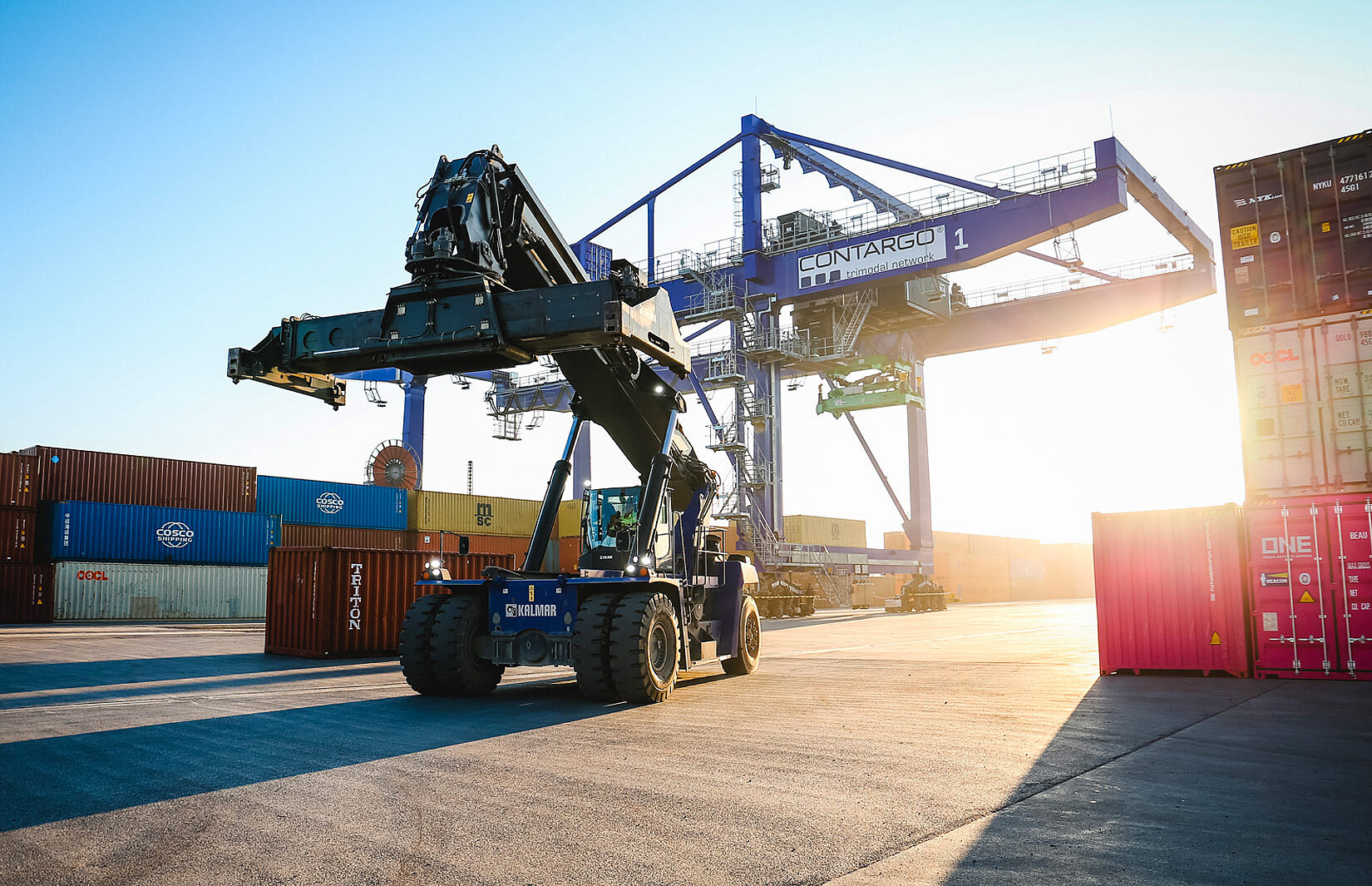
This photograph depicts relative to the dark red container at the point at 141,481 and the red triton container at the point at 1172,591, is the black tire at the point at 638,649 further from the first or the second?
the dark red container at the point at 141,481

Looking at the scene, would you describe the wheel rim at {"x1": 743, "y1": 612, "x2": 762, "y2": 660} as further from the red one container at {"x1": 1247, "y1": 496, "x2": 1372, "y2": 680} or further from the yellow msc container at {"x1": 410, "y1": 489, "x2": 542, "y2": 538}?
the yellow msc container at {"x1": 410, "y1": 489, "x2": 542, "y2": 538}

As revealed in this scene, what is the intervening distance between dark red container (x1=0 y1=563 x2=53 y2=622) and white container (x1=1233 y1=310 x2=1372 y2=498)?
125 ft

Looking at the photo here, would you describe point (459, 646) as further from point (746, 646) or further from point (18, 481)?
point (18, 481)

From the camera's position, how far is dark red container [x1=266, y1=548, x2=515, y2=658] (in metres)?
17.8

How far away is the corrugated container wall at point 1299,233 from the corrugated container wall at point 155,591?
37749mm

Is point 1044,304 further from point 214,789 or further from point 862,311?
point 214,789

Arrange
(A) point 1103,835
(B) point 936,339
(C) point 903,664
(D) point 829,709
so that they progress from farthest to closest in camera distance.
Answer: (B) point 936,339, (C) point 903,664, (D) point 829,709, (A) point 1103,835

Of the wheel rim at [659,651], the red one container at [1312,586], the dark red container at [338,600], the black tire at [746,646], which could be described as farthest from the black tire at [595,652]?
the red one container at [1312,586]

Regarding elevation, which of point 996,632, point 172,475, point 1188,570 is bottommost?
point 996,632

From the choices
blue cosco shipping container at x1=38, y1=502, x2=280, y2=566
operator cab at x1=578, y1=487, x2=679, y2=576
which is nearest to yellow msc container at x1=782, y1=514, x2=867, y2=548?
blue cosco shipping container at x1=38, y1=502, x2=280, y2=566

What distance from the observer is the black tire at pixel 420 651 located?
10828mm

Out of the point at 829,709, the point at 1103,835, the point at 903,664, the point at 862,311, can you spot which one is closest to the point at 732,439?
the point at 862,311

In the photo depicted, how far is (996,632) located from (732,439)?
15.3 meters

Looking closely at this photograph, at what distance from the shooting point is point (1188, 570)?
13383 mm
